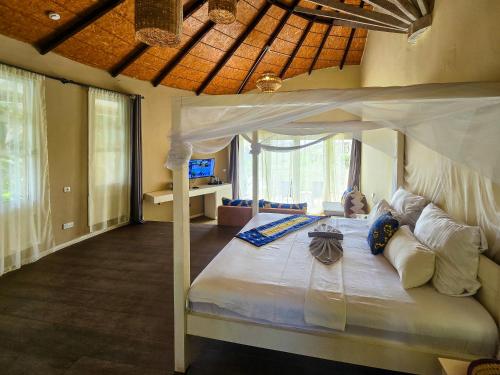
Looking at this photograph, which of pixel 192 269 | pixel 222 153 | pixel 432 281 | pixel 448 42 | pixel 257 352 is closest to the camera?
pixel 432 281

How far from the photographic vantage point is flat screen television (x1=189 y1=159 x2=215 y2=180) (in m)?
6.41

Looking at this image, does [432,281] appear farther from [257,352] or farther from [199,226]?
[199,226]

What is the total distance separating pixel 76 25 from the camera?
3.48m

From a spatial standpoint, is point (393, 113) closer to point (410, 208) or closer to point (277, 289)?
point (410, 208)

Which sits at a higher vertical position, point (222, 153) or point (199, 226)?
point (222, 153)

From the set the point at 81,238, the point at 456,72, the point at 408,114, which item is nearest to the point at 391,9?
the point at 456,72

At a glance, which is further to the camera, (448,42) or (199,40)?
(199,40)

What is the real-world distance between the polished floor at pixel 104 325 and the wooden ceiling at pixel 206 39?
2873 millimetres

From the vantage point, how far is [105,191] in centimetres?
473

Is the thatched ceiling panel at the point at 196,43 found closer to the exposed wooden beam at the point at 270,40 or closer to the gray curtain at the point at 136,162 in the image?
the exposed wooden beam at the point at 270,40

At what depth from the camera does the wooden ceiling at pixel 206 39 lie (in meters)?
3.28

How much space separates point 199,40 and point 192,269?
3.55 m

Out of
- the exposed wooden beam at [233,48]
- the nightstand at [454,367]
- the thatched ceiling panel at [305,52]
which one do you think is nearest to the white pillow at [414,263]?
the nightstand at [454,367]

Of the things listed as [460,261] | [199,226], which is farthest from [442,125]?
[199,226]
